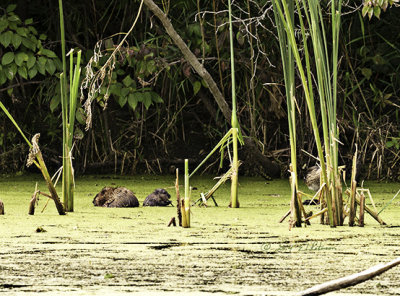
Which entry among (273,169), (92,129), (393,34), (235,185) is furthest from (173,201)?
(393,34)

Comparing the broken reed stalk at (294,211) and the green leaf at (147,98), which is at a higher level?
the green leaf at (147,98)

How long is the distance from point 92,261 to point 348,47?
3.47m

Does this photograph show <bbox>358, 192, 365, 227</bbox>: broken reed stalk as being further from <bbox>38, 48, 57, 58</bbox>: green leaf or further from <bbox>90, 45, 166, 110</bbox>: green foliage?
<bbox>38, 48, 57, 58</bbox>: green leaf

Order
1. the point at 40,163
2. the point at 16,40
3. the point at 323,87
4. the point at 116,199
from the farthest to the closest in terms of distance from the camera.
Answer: the point at 16,40 → the point at 116,199 → the point at 40,163 → the point at 323,87

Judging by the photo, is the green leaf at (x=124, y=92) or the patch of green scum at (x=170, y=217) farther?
the green leaf at (x=124, y=92)

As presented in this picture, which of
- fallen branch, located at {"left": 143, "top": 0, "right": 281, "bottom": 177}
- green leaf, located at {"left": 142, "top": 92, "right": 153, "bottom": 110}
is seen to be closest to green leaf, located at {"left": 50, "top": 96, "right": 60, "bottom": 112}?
green leaf, located at {"left": 142, "top": 92, "right": 153, "bottom": 110}

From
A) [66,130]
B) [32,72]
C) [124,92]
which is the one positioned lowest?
[66,130]

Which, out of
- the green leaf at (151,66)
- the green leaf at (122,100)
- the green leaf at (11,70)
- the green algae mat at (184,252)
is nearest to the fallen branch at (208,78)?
the green leaf at (151,66)

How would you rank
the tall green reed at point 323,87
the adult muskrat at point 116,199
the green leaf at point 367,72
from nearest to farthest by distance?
the tall green reed at point 323,87, the adult muskrat at point 116,199, the green leaf at point 367,72

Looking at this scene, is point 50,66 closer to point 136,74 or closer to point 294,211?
point 136,74

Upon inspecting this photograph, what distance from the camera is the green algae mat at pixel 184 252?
1.91 meters

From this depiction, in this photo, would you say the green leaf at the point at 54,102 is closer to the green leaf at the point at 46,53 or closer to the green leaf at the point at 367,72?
the green leaf at the point at 46,53

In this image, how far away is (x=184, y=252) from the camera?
2.42 meters

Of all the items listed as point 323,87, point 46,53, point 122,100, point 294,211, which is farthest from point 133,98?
point 323,87
